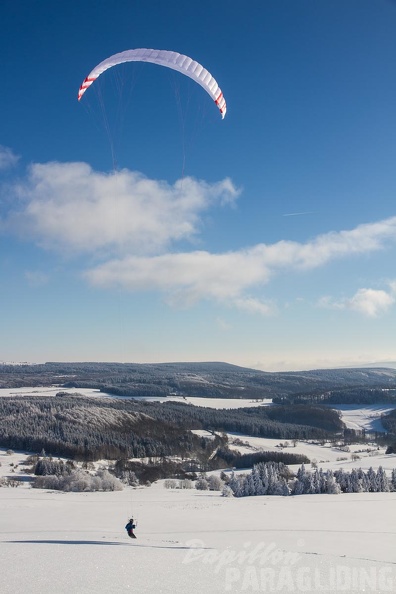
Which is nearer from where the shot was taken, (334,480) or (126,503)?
(126,503)

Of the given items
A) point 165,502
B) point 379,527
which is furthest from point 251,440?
point 379,527

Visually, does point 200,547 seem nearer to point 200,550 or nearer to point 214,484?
point 200,550

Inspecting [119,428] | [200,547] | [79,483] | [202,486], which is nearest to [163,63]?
[200,547]

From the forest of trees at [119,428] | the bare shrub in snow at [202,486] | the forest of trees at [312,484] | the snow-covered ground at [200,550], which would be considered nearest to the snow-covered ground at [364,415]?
the forest of trees at [119,428]

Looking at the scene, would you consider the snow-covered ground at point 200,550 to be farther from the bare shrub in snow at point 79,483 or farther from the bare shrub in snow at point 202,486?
the bare shrub in snow at point 202,486

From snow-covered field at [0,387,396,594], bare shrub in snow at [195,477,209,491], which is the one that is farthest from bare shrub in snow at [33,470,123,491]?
snow-covered field at [0,387,396,594]

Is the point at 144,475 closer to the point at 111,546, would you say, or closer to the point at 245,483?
the point at 245,483
